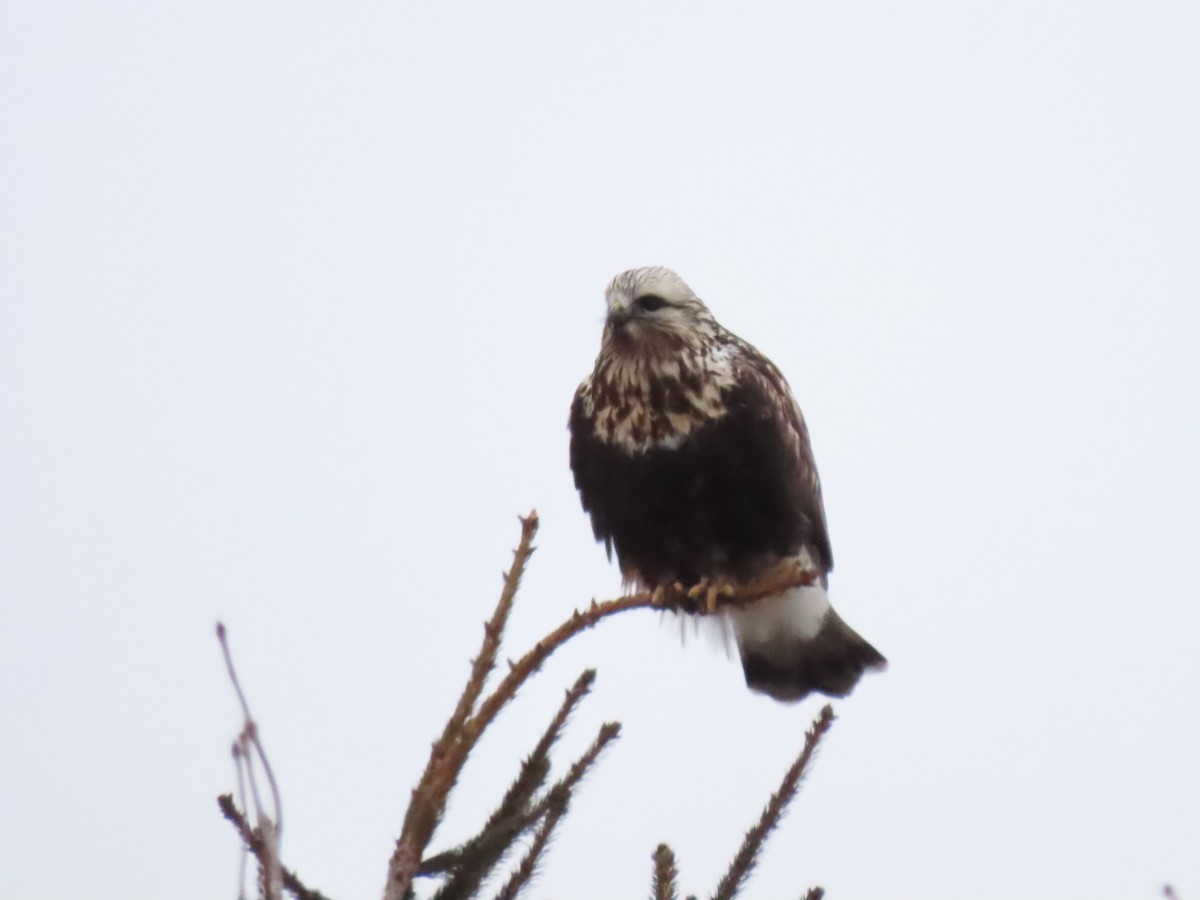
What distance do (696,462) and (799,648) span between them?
3.40 ft

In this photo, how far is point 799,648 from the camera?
19.0 ft

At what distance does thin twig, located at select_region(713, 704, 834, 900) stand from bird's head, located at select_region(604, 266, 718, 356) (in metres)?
2.96

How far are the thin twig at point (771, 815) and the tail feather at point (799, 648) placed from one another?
3080mm

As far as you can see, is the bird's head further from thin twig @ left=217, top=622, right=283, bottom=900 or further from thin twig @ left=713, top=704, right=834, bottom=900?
thin twig @ left=217, top=622, right=283, bottom=900

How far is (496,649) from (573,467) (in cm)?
349

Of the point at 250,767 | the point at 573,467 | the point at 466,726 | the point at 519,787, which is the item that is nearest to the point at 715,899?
the point at 519,787

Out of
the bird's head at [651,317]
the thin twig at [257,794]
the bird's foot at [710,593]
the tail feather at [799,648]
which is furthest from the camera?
the tail feather at [799,648]

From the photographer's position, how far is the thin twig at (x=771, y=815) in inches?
91.8

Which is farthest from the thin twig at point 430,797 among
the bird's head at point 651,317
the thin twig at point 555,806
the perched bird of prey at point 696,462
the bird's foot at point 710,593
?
the bird's head at point 651,317

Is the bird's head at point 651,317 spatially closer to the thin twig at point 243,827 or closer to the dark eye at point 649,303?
the dark eye at point 649,303

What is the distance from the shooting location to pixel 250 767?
1.75m

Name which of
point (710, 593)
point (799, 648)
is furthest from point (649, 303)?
point (799, 648)

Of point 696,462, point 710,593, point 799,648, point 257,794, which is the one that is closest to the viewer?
point 257,794

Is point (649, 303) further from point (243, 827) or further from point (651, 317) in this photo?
point (243, 827)
